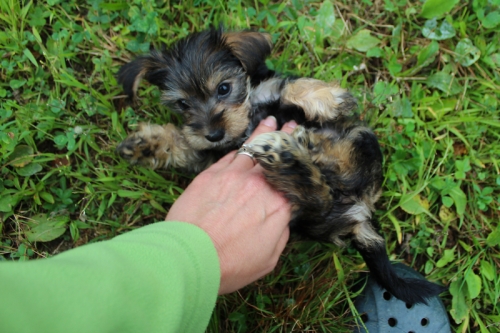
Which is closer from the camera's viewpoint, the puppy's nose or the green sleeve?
the green sleeve

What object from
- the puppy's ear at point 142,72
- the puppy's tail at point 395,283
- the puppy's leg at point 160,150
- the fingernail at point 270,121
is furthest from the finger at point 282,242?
the puppy's ear at point 142,72

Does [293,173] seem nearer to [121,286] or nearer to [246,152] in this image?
[246,152]

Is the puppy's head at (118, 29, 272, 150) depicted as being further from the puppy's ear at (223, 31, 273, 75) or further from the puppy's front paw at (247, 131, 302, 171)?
the puppy's front paw at (247, 131, 302, 171)

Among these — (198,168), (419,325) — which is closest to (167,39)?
(198,168)

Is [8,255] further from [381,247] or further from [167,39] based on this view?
[381,247]

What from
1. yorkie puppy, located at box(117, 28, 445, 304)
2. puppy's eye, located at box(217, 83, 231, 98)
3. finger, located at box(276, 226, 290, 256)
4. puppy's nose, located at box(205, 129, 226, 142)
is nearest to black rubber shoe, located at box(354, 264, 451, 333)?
yorkie puppy, located at box(117, 28, 445, 304)

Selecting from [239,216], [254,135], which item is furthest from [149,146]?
[239,216]
